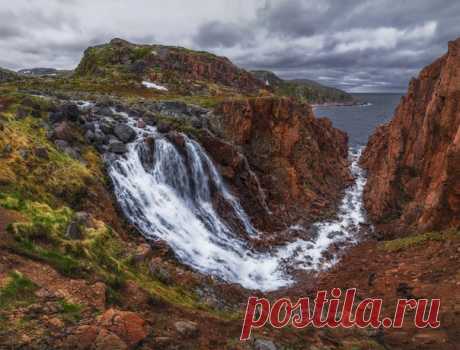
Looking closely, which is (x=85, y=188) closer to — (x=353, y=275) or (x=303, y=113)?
(x=353, y=275)

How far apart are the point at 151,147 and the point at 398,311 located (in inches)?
875

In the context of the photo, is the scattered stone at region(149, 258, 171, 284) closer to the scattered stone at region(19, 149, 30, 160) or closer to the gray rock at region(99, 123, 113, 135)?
the scattered stone at region(19, 149, 30, 160)

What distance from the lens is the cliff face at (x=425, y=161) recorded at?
22.3 m

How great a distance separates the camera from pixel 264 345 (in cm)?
941

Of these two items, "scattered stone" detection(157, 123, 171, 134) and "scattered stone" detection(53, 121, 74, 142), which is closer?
"scattered stone" detection(53, 121, 74, 142)

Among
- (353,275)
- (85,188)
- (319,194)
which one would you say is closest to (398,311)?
(353,275)

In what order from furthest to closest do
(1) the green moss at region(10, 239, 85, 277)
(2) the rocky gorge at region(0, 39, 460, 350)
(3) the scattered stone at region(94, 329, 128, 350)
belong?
1. (1) the green moss at region(10, 239, 85, 277)
2. (2) the rocky gorge at region(0, 39, 460, 350)
3. (3) the scattered stone at region(94, 329, 128, 350)

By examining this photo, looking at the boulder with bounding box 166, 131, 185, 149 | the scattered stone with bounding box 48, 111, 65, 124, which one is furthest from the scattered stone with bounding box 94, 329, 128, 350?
the boulder with bounding box 166, 131, 185, 149

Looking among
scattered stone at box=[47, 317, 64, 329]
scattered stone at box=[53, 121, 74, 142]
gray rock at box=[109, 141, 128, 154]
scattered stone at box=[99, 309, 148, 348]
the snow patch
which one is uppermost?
the snow patch

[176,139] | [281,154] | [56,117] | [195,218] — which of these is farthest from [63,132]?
[281,154]

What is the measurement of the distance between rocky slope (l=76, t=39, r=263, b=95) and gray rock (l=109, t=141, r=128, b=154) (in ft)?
198

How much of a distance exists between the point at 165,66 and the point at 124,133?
74609mm

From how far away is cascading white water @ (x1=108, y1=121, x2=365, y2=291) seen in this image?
2288 cm

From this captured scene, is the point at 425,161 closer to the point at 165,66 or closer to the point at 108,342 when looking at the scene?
the point at 108,342
